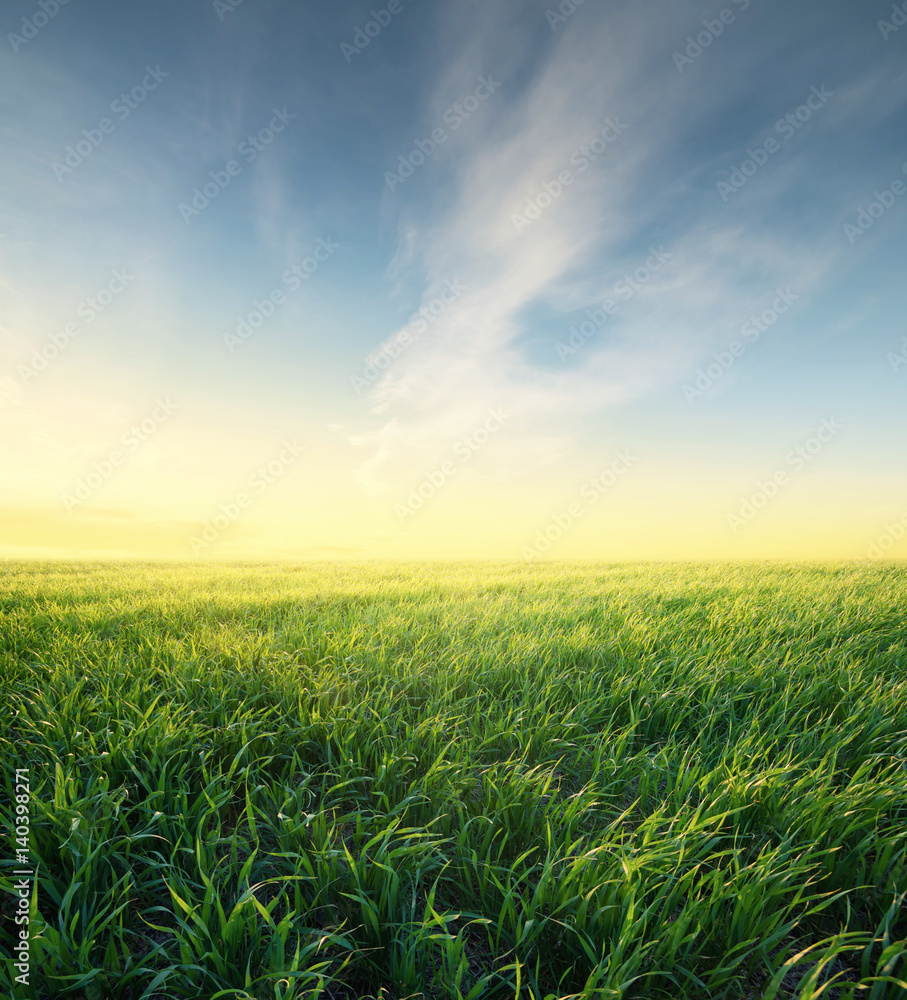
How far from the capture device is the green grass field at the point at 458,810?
1313 millimetres

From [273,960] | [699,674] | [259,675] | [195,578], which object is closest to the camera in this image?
[273,960]

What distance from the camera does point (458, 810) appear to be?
1.88 meters

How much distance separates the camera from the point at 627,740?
2.47 m

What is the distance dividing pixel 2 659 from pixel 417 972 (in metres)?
3.67

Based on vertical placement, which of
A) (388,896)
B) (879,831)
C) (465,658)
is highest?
(465,658)

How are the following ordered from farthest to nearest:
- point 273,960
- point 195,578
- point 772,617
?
point 195,578
point 772,617
point 273,960

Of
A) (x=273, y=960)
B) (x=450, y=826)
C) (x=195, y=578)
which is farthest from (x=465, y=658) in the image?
(x=195, y=578)

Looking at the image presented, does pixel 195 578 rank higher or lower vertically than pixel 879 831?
higher

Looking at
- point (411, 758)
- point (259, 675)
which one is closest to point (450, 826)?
point (411, 758)

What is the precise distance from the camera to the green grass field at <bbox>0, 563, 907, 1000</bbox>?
131cm

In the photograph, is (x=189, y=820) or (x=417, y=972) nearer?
(x=417, y=972)

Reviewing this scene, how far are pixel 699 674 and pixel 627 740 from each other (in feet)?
3.23

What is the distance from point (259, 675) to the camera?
2912 millimetres

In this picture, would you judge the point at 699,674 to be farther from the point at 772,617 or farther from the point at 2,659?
the point at 2,659
